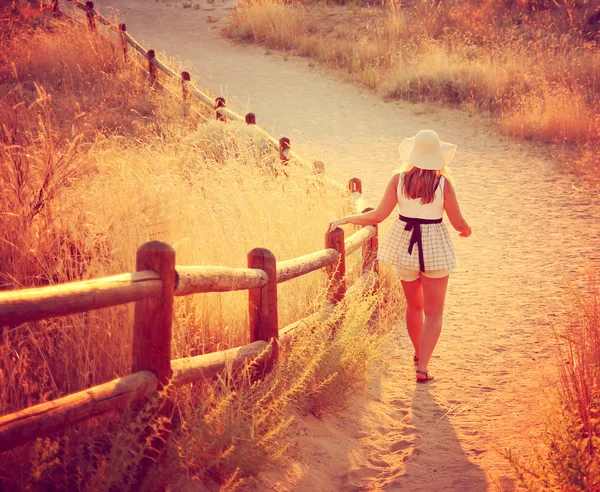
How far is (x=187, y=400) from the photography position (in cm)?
372

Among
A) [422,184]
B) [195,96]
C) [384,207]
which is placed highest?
[195,96]

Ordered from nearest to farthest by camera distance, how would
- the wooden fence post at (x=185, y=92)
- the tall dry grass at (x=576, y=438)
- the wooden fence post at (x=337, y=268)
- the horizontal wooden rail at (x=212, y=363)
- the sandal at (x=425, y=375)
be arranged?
the tall dry grass at (x=576, y=438)
the horizontal wooden rail at (x=212, y=363)
the sandal at (x=425, y=375)
the wooden fence post at (x=337, y=268)
the wooden fence post at (x=185, y=92)

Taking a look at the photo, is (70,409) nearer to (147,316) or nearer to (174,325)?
(147,316)

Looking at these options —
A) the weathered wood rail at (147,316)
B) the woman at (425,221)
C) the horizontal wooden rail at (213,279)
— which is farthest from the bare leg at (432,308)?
the horizontal wooden rail at (213,279)

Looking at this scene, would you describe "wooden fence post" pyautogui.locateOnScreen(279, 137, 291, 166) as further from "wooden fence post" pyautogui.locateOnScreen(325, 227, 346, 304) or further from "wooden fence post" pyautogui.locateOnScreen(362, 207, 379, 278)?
"wooden fence post" pyautogui.locateOnScreen(325, 227, 346, 304)

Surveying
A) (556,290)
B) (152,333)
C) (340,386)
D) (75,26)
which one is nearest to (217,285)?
(152,333)

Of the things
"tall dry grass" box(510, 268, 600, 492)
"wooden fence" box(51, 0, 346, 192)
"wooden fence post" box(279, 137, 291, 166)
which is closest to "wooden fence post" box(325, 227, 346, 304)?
"tall dry grass" box(510, 268, 600, 492)

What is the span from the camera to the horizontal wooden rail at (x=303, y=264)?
168 inches

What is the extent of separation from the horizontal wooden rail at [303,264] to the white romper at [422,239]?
1.59 feet

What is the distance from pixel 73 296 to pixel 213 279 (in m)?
0.91

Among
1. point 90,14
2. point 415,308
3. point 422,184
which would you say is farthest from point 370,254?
point 90,14

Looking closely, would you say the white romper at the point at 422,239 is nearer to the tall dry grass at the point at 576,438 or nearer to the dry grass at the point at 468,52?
the tall dry grass at the point at 576,438

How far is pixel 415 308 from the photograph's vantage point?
4.90 metres

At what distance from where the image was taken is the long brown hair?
4488 mm
